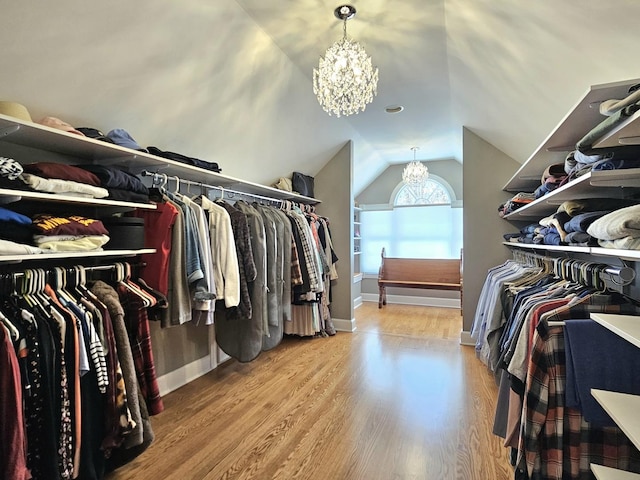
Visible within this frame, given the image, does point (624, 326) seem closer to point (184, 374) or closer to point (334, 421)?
point (334, 421)

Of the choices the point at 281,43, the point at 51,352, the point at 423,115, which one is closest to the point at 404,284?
the point at 423,115

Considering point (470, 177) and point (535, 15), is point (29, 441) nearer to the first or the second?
point (535, 15)

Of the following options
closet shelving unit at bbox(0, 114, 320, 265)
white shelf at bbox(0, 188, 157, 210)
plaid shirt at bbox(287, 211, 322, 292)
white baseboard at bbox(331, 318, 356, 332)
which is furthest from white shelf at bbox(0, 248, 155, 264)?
white baseboard at bbox(331, 318, 356, 332)

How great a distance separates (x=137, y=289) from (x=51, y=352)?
55cm

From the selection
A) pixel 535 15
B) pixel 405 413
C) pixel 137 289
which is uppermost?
pixel 535 15

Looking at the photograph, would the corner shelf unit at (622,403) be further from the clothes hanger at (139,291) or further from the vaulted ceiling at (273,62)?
the clothes hanger at (139,291)

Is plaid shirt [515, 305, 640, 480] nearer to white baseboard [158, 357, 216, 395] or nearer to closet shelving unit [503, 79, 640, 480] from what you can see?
closet shelving unit [503, 79, 640, 480]

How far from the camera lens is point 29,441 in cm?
127

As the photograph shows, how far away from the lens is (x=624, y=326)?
1.00 m

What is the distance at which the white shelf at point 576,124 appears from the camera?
107cm

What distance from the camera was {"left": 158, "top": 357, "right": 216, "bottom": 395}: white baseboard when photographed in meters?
2.58

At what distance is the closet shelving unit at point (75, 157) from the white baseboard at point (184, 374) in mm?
1199

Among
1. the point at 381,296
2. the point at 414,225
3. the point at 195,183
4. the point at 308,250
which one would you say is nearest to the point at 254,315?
the point at 308,250

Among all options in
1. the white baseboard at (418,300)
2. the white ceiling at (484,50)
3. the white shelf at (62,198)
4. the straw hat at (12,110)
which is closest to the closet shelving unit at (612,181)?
the white ceiling at (484,50)
